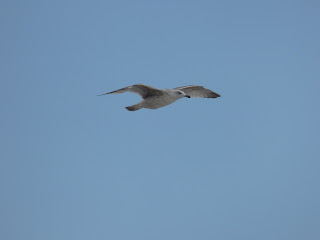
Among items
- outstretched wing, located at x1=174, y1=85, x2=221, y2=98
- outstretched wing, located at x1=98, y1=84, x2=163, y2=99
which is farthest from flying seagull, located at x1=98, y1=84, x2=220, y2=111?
outstretched wing, located at x1=174, y1=85, x2=221, y2=98

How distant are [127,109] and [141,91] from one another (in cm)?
103

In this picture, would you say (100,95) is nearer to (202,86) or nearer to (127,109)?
(127,109)

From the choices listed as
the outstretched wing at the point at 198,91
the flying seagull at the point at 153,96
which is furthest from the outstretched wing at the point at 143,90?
the outstretched wing at the point at 198,91

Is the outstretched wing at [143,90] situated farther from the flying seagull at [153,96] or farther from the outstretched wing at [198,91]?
the outstretched wing at [198,91]

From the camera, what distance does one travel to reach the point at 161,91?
1795 cm

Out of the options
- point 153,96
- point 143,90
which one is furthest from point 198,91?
point 143,90

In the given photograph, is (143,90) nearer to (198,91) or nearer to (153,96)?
(153,96)

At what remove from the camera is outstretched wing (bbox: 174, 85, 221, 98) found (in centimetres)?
2038

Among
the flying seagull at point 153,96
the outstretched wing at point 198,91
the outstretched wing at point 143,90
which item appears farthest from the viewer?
the outstretched wing at point 198,91

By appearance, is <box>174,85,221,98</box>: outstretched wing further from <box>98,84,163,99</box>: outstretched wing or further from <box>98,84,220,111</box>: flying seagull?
<box>98,84,163,99</box>: outstretched wing

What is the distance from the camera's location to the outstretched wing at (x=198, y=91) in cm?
2038

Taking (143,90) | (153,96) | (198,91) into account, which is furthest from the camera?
(198,91)

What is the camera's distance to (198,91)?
68.8 feet

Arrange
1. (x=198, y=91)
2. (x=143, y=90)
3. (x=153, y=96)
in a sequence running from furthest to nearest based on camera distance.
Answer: (x=198, y=91) < (x=153, y=96) < (x=143, y=90)
